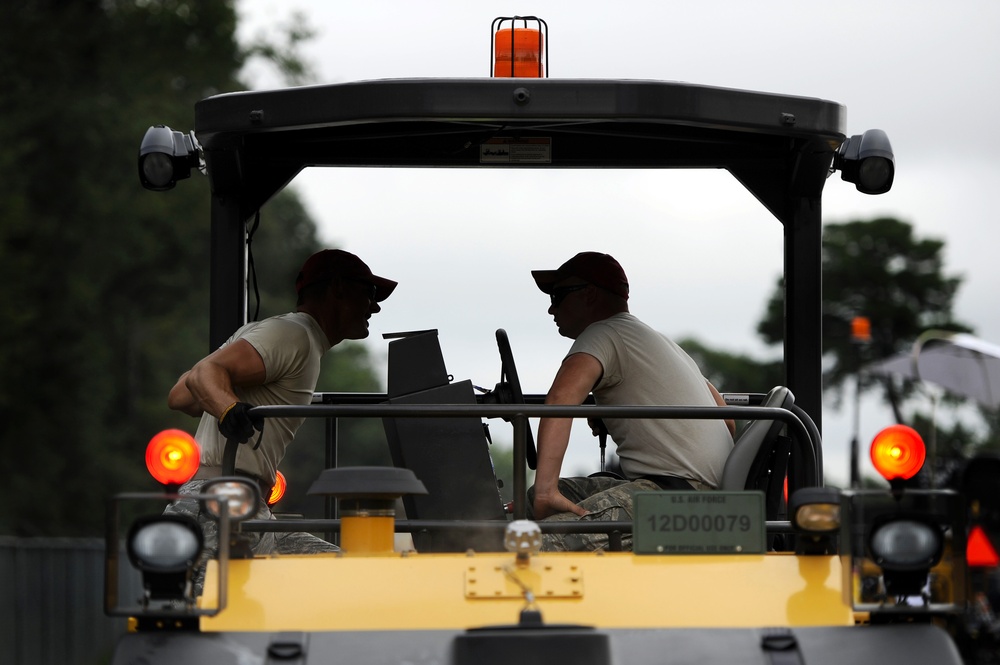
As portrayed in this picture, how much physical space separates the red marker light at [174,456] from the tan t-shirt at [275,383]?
105 cm

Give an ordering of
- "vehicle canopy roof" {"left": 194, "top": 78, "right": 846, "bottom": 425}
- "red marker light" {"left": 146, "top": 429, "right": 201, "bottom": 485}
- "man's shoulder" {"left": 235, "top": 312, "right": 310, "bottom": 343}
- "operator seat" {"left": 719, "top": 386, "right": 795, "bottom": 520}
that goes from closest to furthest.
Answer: "red marker light" {"left": 146, "top": 429, "right": 201, "bottom": 485}, "vehicle canopy roof" {"left": 194, "top": 78, "right": 846, "bottom": 425}, "operator seat" {"left": 719, "top": 386, "right": 795, "bottom": 520}, "man's shoulder" {"left": 235, "top": 312, "right": 310, "bottom": 343}

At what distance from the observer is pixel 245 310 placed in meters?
5.52

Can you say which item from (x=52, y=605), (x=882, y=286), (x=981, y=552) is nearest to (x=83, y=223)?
(x=52, y=605)

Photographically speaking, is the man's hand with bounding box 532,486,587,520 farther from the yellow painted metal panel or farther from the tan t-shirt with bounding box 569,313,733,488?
the yellow painted metal panel

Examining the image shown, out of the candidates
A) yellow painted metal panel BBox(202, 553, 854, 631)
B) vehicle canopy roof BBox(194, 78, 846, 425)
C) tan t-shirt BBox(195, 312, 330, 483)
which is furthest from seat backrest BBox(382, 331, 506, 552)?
vehicle canopy roof BBox(194, 78, 846, 425)

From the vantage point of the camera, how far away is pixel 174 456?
412cm

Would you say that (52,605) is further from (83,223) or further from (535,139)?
(535,139)

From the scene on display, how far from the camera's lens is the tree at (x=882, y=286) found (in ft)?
182

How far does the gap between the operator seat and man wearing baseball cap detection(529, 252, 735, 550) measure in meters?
0.14

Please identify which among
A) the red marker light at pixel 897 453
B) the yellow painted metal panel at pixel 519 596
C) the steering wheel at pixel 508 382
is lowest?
the yellow painted metal panel at pixel 519 596

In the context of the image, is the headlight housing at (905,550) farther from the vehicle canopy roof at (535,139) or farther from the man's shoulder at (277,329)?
the man's shoulder at (277,329)

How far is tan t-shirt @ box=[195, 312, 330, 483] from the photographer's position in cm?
521

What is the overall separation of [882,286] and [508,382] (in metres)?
54.8

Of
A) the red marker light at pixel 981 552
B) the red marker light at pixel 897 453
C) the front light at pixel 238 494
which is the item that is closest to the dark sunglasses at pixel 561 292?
the red marker light at pixel 897 453
